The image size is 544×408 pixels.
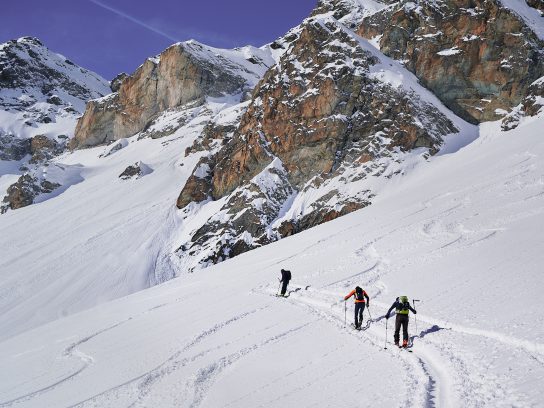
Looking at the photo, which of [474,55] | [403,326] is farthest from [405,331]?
[474,55]

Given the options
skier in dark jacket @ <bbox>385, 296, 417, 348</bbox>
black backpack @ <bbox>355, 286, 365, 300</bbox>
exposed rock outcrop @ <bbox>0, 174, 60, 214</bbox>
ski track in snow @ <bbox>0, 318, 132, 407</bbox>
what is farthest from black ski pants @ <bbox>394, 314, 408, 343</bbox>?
exposed rock outcrop @ <bbox>0, 174, 60, 214</bbox>

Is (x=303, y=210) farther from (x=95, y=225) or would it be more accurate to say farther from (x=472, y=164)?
(x=95, y=225)

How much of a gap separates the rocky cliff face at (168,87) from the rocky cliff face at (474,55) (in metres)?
50.6

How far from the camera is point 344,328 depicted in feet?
45.2

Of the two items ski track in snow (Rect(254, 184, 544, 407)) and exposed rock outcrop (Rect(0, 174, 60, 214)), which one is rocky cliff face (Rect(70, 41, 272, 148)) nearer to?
exposed rock outcrop (Rect(0, 174, 60, 214))

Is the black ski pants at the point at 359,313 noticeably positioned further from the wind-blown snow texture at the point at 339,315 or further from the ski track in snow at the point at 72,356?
the ski track in snow at the point at 72,356

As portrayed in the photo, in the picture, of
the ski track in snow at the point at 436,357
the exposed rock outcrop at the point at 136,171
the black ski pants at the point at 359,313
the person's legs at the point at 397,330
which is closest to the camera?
the ski track in snow at the point at 436,357

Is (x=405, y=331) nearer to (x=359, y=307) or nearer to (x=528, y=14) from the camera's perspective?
(x=359, y=307)

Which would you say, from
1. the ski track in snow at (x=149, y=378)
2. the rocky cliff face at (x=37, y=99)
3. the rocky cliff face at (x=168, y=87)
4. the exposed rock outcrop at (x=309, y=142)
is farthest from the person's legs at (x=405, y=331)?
the rocky cliff face at (x=168, y=87)

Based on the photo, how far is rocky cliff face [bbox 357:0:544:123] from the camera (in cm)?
5603

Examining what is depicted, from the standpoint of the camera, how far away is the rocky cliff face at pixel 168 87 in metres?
107

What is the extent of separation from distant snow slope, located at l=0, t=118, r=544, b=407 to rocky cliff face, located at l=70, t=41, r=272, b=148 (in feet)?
262

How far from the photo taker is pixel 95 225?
6059 centimetres

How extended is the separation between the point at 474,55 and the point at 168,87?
7387 cm
